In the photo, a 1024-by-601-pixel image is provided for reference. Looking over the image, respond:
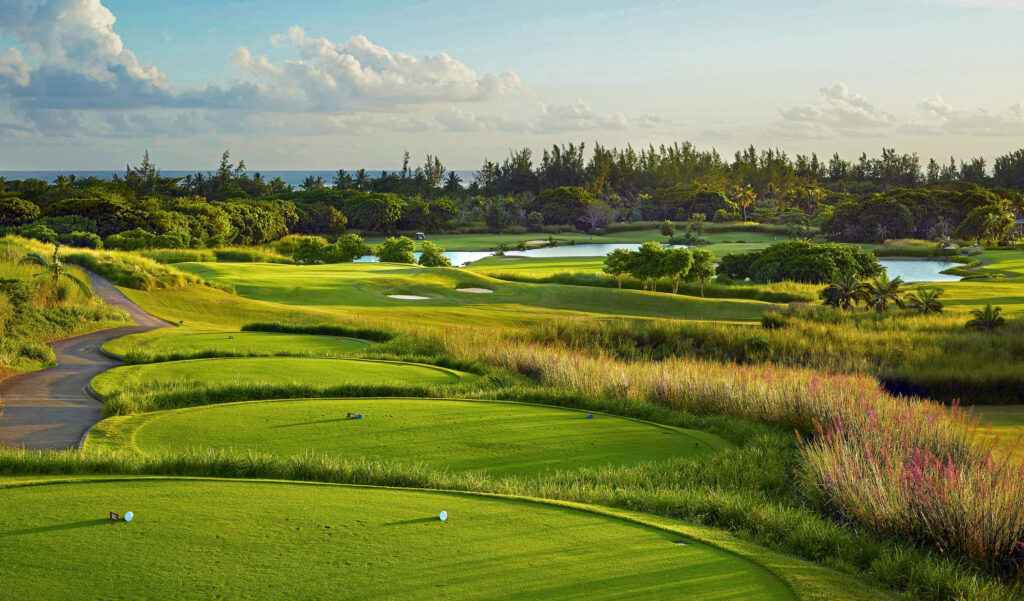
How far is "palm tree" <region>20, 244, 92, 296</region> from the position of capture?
2280 cm

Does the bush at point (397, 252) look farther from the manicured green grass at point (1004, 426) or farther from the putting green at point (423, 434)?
the putting green at point (423, 434)

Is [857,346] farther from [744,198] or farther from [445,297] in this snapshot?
[744,198]

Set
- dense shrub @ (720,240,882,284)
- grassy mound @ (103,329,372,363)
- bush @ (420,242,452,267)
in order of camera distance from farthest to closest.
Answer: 1. bush @ (420,242,452,267)
2. dense shrub @ (720,240,882,284)
3. grassy mound @ (103,329,372,363)

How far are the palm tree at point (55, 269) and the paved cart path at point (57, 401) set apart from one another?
18.1 ft

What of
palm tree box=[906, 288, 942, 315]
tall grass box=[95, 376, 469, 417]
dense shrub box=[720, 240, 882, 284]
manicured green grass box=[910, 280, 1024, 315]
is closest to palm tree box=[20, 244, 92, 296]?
tall grass box=[95, 376, 469, 417]

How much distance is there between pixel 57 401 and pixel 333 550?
876cm

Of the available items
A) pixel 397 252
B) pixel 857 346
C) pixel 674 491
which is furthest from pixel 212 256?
pixel 674 491

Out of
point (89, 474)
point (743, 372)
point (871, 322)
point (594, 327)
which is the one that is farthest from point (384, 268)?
point (89, 474)

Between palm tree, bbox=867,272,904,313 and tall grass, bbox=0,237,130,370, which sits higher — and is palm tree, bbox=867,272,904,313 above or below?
below

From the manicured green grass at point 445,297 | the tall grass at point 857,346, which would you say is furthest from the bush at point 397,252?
the tall grass at point 857,346

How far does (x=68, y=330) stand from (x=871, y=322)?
26.3 metres

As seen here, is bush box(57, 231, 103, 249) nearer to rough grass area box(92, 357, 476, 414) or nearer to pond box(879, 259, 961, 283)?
rough grass area box(92, 357, 476, 414)

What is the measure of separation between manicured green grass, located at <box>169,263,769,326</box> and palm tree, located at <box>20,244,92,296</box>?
29.2 ft

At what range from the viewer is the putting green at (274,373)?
13.8 meters
